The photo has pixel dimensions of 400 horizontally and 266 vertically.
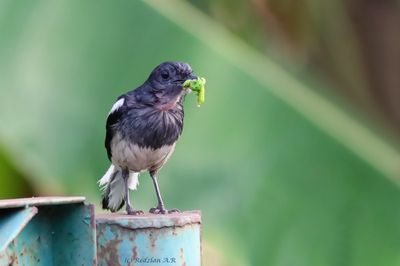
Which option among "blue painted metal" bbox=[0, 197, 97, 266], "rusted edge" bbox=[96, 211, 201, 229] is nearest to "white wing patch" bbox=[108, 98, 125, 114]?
"rusted edge" bbox=[96, 211, 201, 229]

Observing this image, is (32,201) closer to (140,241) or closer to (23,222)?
(23,222)

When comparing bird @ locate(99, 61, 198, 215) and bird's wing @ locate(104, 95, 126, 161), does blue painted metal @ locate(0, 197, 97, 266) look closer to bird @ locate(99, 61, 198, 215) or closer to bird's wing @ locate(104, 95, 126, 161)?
bird @ locate(99, 61, 198, 215)

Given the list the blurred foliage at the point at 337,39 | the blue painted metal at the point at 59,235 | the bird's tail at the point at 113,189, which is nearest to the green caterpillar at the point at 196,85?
the bird's tail at the point at 113,189

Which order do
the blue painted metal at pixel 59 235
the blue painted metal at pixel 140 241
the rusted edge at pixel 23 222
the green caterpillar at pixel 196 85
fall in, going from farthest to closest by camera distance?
the green caterpillar at pixel 196 85 < the blue painted metal at pixel 140 241 < the blue painted metal at pixel 59 235 < the rusted edge at pixel 23 222

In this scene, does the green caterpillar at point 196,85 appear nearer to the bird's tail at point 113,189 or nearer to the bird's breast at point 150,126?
the bird's breast at point 150,126

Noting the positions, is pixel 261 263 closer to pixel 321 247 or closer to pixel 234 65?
pixel 321 247

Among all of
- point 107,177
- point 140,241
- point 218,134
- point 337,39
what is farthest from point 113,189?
point 337,39
